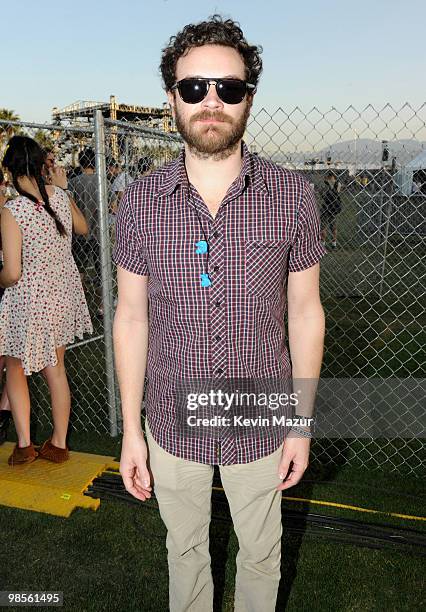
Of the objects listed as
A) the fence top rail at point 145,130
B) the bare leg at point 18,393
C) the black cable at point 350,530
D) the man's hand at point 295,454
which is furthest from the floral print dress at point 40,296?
the man's hand at point 295,454

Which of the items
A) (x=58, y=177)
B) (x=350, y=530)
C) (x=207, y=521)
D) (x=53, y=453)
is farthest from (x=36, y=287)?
(x=350, y=530)

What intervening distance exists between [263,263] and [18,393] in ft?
7.87

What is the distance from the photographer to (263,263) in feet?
5.77

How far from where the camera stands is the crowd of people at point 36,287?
3.12 meters

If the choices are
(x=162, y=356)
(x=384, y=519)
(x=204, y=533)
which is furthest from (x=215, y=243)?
(x=384, y=519)

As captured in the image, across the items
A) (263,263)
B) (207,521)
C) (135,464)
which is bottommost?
(207,521)

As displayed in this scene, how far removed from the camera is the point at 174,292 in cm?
178

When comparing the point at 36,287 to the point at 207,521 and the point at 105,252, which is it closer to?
the point at 105,252

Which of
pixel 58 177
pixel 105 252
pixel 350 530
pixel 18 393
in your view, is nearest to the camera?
pixel 350 530

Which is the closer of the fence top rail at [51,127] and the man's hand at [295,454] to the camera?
the man's hand at [295,454]

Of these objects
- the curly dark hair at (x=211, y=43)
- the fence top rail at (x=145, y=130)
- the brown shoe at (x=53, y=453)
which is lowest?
the brown shoe at (x=53, y=453)

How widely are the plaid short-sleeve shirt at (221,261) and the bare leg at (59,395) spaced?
Answer: 6.09 feet

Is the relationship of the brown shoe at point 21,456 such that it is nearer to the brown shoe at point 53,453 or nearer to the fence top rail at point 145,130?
the brown shoe at point 53,453

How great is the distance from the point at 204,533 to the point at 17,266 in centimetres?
190
